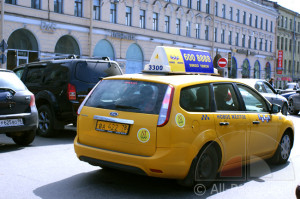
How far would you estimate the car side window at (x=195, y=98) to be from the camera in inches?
197

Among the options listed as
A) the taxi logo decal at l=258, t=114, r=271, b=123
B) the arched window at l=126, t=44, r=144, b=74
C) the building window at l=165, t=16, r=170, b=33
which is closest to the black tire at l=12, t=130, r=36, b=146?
the taxi logo decal at l=258, t=114, r=271, b=123

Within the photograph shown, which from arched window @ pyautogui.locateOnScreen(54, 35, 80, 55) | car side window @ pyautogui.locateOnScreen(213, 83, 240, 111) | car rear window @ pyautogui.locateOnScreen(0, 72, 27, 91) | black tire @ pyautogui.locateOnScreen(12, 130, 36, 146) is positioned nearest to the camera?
car side window @ pyautogui.locateOnScreen(213, 83, 240, 111)

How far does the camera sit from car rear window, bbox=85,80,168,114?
16.1ft

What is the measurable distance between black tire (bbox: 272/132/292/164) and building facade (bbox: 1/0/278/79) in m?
20.3

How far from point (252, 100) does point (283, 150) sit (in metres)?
1.17

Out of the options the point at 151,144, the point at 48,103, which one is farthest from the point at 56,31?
the point at 151,144

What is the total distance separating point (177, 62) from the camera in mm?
6570

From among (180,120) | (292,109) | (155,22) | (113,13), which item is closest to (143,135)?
(180,120)

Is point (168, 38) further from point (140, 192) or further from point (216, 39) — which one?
point (140, 192)

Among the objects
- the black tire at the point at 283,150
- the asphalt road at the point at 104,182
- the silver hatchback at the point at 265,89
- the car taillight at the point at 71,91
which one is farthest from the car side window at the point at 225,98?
the silver hatchback at the point at 265,89

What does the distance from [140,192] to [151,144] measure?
73 cm

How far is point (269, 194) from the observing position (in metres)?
5.12

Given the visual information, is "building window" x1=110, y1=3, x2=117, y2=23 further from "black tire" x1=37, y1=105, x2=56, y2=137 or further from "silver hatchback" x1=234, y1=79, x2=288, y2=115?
"black tire" x1=37, y1=105, x2=56, y2=137

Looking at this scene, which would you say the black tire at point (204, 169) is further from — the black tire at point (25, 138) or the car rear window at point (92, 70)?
the car rear window at point (92, 70)
